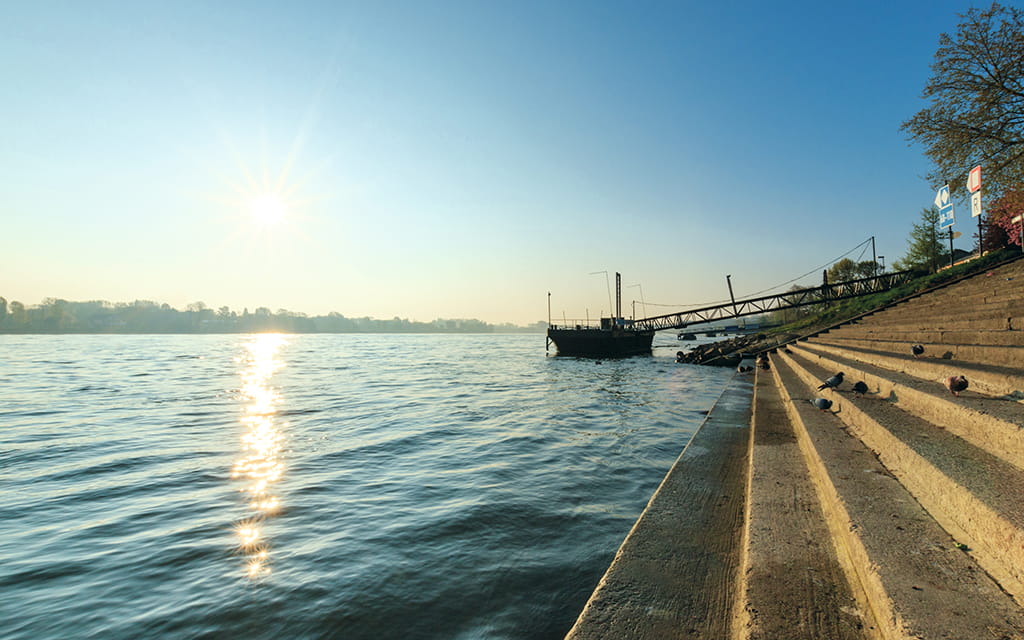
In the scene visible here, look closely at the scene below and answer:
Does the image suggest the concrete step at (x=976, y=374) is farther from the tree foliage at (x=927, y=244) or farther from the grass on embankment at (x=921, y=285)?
the tree foliage at (x=927, y=244)

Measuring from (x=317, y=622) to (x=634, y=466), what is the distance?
5.15 m

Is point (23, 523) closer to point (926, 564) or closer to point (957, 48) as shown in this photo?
point (926, 564)

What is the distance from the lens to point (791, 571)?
234cm

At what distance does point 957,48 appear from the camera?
45.5ft

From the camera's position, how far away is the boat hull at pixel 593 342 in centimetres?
4416

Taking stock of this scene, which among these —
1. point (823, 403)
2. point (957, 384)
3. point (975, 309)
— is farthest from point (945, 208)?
point (957, 384)

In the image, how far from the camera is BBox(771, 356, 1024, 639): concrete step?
5.12ft

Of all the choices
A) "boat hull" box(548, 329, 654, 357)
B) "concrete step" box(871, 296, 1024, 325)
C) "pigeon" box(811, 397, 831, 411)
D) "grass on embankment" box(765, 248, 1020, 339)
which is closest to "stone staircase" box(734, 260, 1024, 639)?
"pigeon" box(811, 397, 831, 411)

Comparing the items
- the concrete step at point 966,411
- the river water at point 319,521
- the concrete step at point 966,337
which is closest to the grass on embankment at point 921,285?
the concrete step at point 966,337

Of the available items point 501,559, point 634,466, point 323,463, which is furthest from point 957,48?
point 323,463

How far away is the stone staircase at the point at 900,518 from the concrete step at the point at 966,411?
0.01 meters

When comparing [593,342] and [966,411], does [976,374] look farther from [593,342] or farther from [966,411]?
[593,342]

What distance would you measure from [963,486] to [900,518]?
0.37m

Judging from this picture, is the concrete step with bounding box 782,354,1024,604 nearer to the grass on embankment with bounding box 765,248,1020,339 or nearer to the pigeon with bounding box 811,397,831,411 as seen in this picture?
the pigeon with bounding box 811,397,831,411
